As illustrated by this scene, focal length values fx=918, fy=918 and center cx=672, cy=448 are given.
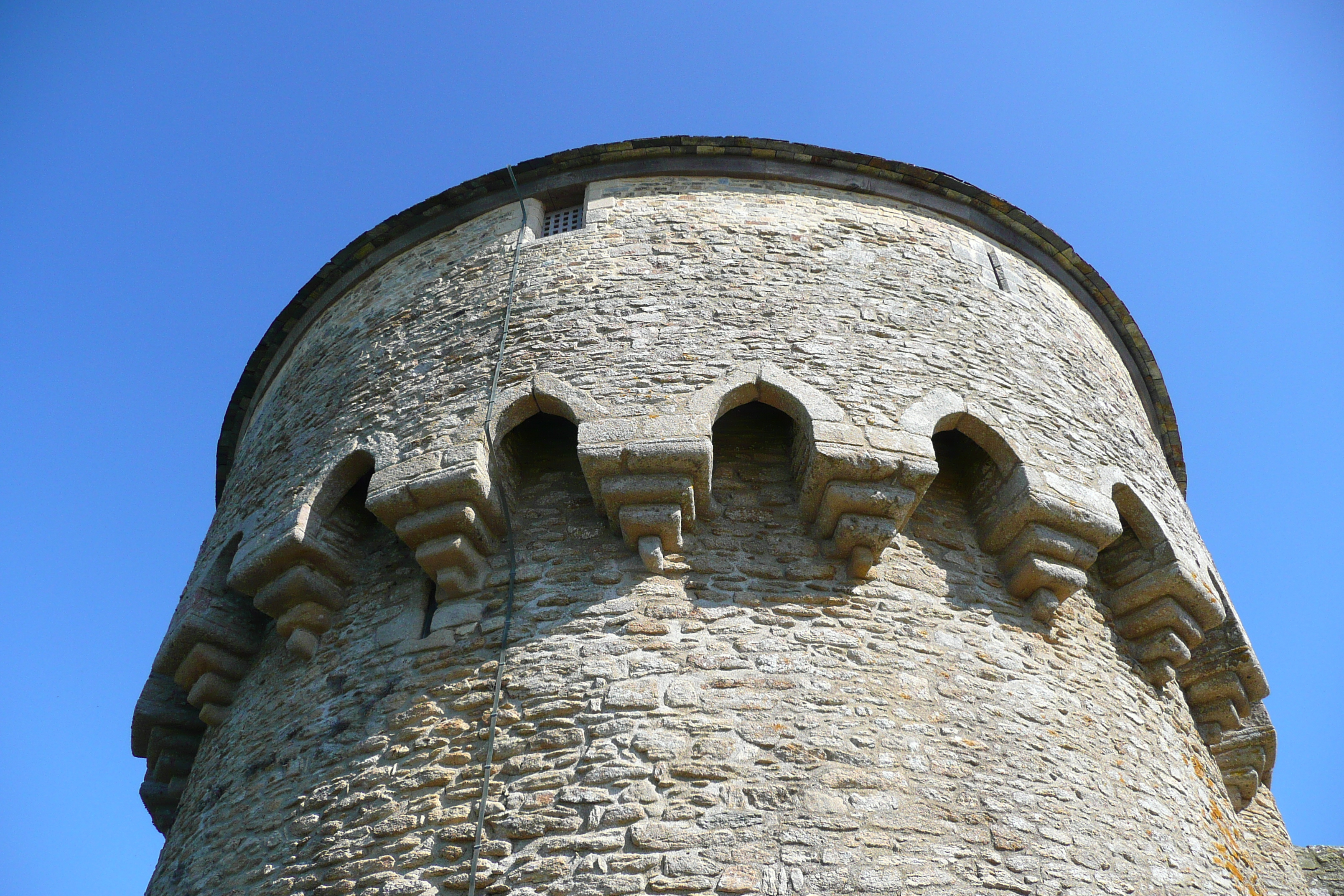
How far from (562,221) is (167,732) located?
15.8 feet

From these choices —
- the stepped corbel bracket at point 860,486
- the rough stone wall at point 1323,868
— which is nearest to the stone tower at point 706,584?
the stepped corbel bracket at point 860,486

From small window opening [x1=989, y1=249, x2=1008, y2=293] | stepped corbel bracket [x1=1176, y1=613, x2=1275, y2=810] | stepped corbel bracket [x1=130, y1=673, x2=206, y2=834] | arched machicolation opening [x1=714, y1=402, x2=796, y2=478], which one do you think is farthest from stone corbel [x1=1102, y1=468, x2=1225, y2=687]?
stepped corbel bracket [x1=130, y1=673, x2=206, y2=834]

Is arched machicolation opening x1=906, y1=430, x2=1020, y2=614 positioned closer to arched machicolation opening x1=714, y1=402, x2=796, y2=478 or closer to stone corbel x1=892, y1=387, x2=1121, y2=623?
stone corbel x1=892, y1=387, x2=1121, y2=623

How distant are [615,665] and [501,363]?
218 cm

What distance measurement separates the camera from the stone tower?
14.7 feet

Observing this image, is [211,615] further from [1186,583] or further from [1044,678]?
[1186,583]

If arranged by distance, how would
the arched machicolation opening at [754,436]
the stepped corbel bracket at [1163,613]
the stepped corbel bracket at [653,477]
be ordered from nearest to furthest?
the stepped corbel bracket at [653,477], the arched machicolation opening at [754,436], the stepped corbel bracket at [1163,613]

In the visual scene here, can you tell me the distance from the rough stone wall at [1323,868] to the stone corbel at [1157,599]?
4.34 m

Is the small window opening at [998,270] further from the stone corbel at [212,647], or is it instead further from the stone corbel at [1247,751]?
the stone corbel at [212,647]

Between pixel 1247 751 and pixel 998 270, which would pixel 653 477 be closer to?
pixel 998 270

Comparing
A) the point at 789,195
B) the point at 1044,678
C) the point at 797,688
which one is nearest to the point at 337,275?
the point at 789,195

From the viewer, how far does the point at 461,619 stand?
5.29m

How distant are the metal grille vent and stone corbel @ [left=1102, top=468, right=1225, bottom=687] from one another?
4.23 metres

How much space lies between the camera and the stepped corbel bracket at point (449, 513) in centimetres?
532
